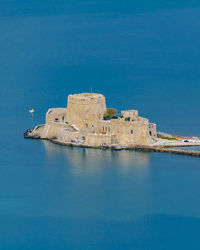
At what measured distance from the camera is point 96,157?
70000mm

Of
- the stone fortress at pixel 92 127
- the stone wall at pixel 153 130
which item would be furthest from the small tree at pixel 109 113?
the stone wall at pixel 153 130

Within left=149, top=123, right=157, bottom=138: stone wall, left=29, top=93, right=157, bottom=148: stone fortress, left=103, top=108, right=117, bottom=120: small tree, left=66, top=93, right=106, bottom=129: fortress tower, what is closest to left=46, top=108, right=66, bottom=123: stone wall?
left=29, top=93, right=157, bottom=148: stone fortress

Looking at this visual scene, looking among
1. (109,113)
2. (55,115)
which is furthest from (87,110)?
(55,115)

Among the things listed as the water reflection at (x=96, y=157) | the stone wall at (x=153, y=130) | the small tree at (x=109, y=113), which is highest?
the small tree at (x=109, y=113)

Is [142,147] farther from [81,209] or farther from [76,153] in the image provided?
[81,209]

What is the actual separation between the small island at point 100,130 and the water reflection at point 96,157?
69 cm

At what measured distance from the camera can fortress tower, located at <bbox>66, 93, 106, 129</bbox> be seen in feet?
242

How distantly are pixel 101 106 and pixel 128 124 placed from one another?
3.76 meters

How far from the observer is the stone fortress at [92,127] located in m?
71.5

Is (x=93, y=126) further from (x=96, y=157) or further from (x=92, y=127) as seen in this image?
(x=96, y=157)

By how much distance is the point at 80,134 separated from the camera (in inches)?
2872

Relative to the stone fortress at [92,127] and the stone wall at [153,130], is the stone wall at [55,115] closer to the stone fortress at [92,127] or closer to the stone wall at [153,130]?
the stone fortress at [92,127]

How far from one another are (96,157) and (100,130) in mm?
3764

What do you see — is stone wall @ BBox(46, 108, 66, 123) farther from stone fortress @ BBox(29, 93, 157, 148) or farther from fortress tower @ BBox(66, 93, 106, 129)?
fortress tower @ BBox(66, 93, 106, 129)
